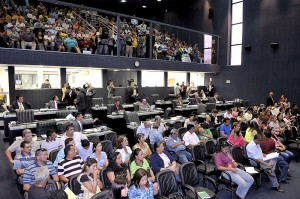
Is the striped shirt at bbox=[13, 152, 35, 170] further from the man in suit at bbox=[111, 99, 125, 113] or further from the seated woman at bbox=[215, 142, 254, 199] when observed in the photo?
the man in suit at bbox=[111, 99, 125, 113]

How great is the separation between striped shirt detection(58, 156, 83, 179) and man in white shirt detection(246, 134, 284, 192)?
4.22 meters

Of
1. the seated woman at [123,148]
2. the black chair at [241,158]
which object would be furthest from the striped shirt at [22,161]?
the black chair at [241,158]

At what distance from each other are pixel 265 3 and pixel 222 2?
3.29 m

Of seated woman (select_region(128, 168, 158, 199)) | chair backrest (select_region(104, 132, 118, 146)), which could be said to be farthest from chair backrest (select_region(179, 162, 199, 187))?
chair backrest (select_region(104, 132, 118, 146))

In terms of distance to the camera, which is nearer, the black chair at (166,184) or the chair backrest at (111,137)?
the black chair at (166,184)

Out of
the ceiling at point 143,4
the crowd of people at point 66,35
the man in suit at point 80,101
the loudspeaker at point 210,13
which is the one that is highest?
the ceiling at point 143,4

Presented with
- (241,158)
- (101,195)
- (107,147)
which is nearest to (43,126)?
(107,147)

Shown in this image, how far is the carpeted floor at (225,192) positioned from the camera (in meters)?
4.44

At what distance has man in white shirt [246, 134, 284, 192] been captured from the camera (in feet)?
19.5

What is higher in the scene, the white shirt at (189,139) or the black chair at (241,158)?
the white shirt at (189,139)

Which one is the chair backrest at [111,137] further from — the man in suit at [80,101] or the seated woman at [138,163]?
the man in suit at [80,101]

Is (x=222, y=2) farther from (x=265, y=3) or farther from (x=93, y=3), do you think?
(x=93, y=3)

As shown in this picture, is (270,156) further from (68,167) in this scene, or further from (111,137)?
(68,167)

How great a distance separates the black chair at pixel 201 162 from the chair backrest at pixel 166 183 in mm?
1264
